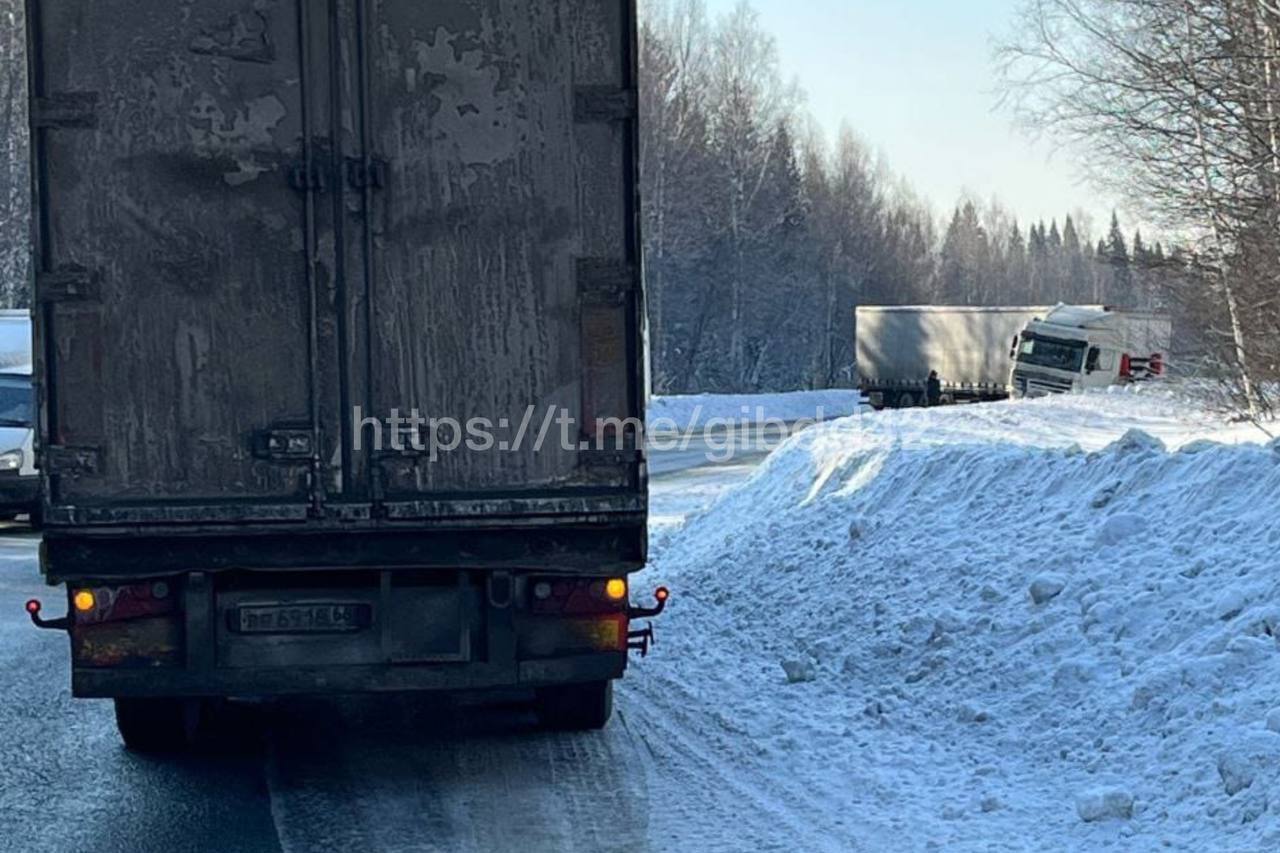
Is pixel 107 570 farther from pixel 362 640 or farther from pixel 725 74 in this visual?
pixel 725 74

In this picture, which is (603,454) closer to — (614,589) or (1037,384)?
(614,589)

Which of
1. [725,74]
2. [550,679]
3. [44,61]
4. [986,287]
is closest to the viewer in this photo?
[44,61]

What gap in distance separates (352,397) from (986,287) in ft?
376

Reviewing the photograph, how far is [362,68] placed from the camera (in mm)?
6520

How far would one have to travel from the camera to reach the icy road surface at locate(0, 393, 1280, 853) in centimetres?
603

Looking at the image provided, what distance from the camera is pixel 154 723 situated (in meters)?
7.45

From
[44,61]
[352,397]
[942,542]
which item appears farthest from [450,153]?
[942,542]

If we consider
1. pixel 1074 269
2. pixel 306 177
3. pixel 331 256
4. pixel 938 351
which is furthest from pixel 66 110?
pixel 1074 269

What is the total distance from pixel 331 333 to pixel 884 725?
3.32 m

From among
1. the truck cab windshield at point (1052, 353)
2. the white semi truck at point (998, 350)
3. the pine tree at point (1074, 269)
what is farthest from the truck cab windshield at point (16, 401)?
the pine tree at point (1074, 269)

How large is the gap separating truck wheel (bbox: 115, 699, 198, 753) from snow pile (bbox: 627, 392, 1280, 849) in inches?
94.2

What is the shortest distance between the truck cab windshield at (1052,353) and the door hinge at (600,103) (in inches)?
1366

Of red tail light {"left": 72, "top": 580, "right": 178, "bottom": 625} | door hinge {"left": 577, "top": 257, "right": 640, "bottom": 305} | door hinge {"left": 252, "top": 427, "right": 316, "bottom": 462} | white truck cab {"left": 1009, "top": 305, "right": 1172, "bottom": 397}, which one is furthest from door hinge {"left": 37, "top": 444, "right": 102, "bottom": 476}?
white truck cab {"left": 1009, "top": 305, "right": 1172, "bottom": 397}

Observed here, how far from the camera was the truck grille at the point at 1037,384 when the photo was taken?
3981 centimetres
